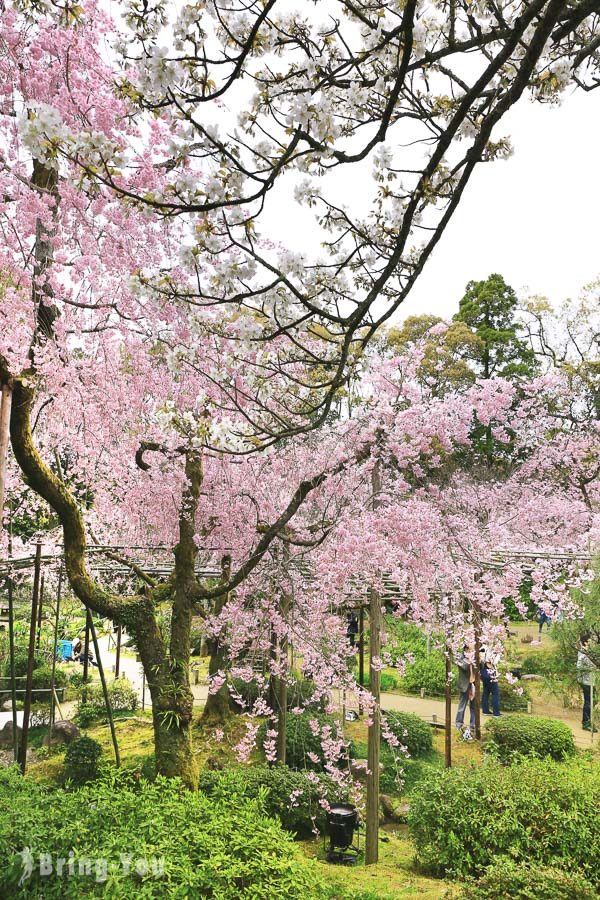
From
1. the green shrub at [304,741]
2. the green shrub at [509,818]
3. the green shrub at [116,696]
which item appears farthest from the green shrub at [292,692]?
the green shrub at [509,818]

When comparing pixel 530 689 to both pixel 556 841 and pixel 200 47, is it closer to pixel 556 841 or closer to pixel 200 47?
pixel 556 841

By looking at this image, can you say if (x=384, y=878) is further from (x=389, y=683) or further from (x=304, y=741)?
(x=389, y=683)

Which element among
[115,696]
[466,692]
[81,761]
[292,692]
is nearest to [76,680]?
[115,696]

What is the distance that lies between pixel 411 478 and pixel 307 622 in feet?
9.93

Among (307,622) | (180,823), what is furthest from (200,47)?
(307,622)

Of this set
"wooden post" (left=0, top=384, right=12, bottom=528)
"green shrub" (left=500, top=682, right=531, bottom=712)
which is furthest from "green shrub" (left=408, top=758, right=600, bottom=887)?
"green shrub" (left=500, top=682, right=531, bottom=712)

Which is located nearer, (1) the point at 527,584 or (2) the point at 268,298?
(2) the point at 268,298

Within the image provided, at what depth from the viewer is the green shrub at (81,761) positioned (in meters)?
7.49

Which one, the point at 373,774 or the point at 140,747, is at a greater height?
the point at 373,774

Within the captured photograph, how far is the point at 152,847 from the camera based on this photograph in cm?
295

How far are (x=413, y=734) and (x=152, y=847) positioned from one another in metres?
6.86

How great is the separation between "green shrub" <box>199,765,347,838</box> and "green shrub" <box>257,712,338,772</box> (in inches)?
36.1

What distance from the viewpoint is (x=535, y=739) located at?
8.13 metres

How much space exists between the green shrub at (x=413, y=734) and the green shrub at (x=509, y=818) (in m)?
3.08
